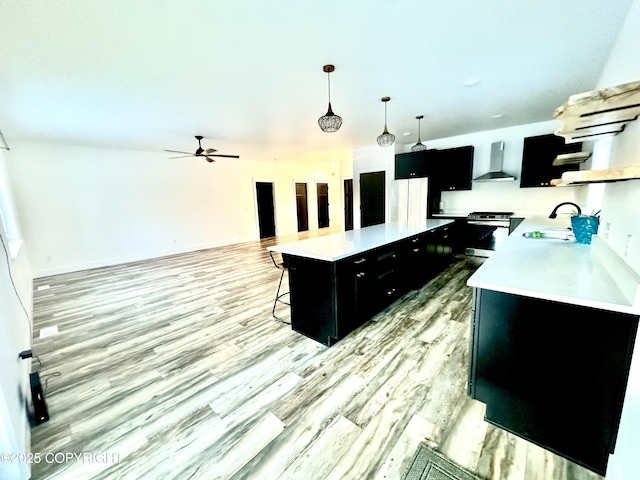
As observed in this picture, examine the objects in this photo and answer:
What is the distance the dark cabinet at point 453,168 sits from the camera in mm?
5555

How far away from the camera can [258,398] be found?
1909 mm

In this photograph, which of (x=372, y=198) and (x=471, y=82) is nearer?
(x=471, y=82)

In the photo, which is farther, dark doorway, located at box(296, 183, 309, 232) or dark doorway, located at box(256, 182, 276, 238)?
dark doorway, located at box(296, 183, 309, 232)

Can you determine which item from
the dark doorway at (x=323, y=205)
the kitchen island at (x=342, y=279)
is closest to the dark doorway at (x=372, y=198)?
the kitchen island at (x=342, y=279)

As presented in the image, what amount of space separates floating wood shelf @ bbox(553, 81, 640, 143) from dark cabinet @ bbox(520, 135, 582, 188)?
3.53 meters

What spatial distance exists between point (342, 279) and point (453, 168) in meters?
4.74

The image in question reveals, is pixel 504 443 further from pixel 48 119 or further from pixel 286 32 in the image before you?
pixel 48 119

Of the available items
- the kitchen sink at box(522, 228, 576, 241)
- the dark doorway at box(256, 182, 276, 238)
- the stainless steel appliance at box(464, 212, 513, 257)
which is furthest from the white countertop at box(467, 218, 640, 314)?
the dark doorway at box(256, 182, 276, 238)

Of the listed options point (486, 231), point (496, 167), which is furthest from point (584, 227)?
point (496, 167)

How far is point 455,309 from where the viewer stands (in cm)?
317

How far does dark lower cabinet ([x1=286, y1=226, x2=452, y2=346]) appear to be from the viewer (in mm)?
2404

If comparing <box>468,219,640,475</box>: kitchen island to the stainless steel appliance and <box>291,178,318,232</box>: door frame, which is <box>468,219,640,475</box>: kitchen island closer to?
the stainless steel appliance

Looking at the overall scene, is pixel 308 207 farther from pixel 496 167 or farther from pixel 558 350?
pixel 558 350

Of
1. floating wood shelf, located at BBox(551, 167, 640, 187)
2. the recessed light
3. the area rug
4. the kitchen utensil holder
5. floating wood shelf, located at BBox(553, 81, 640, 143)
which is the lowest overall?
the area rug
